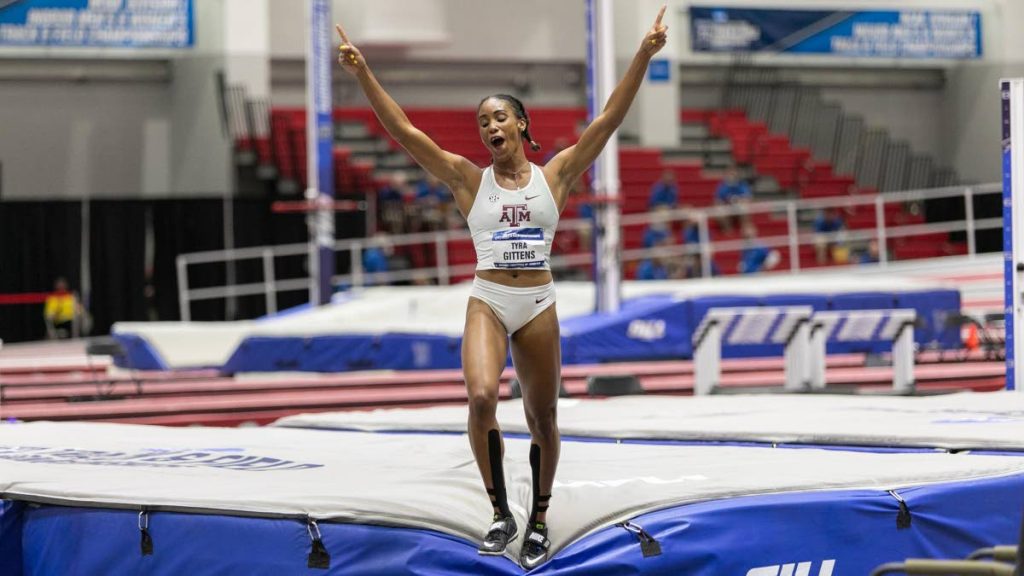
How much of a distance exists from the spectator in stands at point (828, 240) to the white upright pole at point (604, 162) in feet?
25.0

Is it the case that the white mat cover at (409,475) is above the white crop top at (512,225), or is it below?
below

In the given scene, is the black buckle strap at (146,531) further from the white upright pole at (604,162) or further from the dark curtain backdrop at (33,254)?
the dark curtain backdrop at (33,254)

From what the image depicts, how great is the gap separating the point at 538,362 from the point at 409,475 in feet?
2.84

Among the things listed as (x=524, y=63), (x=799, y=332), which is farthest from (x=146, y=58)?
(x=799, y=332)

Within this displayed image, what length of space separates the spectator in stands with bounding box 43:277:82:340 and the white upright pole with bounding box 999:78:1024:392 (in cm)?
1428

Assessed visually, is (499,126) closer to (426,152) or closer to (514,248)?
(426,152)

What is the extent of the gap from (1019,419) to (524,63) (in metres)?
17.6

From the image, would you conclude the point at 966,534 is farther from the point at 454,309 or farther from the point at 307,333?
the point at 454,309

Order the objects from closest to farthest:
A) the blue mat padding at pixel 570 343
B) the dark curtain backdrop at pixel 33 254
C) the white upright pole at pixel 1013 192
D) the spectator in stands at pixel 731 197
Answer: the white upright pole at pixel 1013 192 → the blue mat padding at pixel 570 343 → the dark curtain backdrop at pixel 33 254 → the spectator in stands at pixel 731 197

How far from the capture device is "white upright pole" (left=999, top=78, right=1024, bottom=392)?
25.1ft

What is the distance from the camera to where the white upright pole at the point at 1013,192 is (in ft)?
25.1

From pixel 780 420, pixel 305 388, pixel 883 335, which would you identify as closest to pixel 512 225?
pixel 780 420

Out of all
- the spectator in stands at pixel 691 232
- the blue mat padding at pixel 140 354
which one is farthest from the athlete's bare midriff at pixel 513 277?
the spectator in stands at pixel 691 232

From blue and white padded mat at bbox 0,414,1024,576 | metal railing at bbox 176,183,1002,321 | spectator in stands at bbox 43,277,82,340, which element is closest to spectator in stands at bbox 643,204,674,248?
metal railing at bbox 176,183,1002,321
